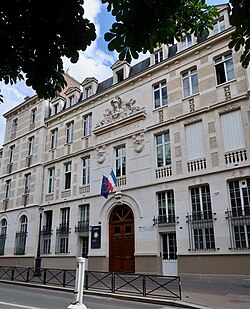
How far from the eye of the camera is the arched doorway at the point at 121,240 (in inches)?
588

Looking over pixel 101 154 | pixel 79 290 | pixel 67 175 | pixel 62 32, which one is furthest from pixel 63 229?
pixel 62 32

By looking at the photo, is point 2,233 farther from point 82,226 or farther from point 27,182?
point 82,226

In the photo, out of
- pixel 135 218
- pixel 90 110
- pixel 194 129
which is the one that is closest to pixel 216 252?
pixel 135 218

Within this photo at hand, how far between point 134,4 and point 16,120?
2432cm

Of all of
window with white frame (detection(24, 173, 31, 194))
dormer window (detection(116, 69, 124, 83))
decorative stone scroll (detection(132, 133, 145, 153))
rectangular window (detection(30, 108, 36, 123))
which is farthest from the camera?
rectangular window (detection(30, 108, 36, 123))

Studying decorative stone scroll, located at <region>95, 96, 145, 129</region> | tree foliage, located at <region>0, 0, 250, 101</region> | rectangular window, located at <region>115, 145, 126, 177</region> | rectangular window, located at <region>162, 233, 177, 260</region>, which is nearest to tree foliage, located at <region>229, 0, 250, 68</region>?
tree foliage, located at <region>0, 0, 250, 101</region>

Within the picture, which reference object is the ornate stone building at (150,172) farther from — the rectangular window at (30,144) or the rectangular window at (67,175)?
the rectangular window at (30,144)

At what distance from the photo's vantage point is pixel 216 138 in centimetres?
1320

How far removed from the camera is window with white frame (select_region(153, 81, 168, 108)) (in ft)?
52.1

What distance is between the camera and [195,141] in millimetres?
13992

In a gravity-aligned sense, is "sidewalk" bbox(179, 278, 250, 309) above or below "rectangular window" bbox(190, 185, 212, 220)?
below

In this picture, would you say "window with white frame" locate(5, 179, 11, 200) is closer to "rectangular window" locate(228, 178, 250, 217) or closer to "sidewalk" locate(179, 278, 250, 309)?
"sidewalk" locate(179, 278, 250, 309)

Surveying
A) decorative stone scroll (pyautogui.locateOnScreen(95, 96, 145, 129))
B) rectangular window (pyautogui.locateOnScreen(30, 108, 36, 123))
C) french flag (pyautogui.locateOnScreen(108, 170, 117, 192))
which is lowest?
french flag (pyautogui.locateOnScreen(108, 170, 117, 192))

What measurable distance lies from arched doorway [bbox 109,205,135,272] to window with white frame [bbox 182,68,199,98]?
6.72 metres
